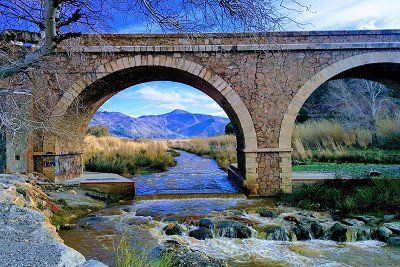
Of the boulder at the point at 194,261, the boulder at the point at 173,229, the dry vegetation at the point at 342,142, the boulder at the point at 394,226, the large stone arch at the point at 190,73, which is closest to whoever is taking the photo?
the boulder at the point at 194,261

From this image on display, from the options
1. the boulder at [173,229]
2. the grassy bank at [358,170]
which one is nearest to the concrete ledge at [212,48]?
the grassy bank at [358,170]

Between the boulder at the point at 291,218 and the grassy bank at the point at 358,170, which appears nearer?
the boulder at the point at 291,218

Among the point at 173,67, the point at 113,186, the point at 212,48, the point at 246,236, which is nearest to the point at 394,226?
the point at 246,236

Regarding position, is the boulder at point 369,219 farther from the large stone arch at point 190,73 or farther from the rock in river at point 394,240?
the large stone arch at point 190,73

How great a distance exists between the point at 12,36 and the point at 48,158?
15.5 feet

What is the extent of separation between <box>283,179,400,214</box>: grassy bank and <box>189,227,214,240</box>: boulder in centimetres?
289

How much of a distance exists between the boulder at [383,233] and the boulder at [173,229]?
3228 millimetres

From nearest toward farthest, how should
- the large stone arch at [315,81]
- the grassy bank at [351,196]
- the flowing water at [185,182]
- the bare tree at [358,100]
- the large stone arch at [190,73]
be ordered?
the grassy bank at [351,196]
the large stone arch at [190,73]
the large stone arch at [315,81]
the flowing water at [185,182]
the bare tree at [358,100]

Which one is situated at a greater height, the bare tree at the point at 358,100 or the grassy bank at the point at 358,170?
the bare tree at the point at 358,100

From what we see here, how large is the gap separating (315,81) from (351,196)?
10.7 feet

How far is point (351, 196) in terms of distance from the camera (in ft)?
25.4

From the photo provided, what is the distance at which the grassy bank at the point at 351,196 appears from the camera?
23.8 feet

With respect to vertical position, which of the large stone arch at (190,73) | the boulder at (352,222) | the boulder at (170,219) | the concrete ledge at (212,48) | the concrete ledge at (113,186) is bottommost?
the boulder at (352,222)

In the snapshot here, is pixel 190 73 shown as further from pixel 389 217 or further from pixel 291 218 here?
pixel 389 217
